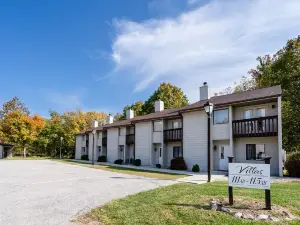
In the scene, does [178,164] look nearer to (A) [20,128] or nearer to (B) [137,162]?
(B) [137,162]

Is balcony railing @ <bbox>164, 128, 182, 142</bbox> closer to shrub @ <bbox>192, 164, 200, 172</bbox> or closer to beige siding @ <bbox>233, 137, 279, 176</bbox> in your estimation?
shrub @ <bbox>192, 164, 200, 172</bbox>

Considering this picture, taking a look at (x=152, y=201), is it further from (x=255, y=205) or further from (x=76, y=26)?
(x=76, y=26)

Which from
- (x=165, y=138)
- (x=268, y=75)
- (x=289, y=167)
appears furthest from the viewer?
(x=268, y=75)

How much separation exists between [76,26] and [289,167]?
17.3 metres

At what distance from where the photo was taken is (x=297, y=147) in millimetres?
25531

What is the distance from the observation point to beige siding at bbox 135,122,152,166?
87.8 ft

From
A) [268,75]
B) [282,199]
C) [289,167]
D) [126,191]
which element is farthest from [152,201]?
[268,75]

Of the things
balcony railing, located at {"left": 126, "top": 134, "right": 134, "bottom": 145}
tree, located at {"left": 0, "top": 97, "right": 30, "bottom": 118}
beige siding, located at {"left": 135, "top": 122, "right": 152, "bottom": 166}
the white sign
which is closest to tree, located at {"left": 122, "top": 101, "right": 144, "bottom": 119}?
balcony railing, located at {"left": 126, "top": 134, "right": 134, "bottom": 145}

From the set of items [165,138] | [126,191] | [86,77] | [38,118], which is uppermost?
[86,77]

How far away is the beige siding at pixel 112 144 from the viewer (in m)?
32.8

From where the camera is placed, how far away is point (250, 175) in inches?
278

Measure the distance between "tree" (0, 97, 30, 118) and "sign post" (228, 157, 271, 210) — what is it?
6102 centimetres

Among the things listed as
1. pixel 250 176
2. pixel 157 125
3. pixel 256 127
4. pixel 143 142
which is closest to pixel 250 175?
pixel 250 176

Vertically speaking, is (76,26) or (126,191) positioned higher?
(76,26)
